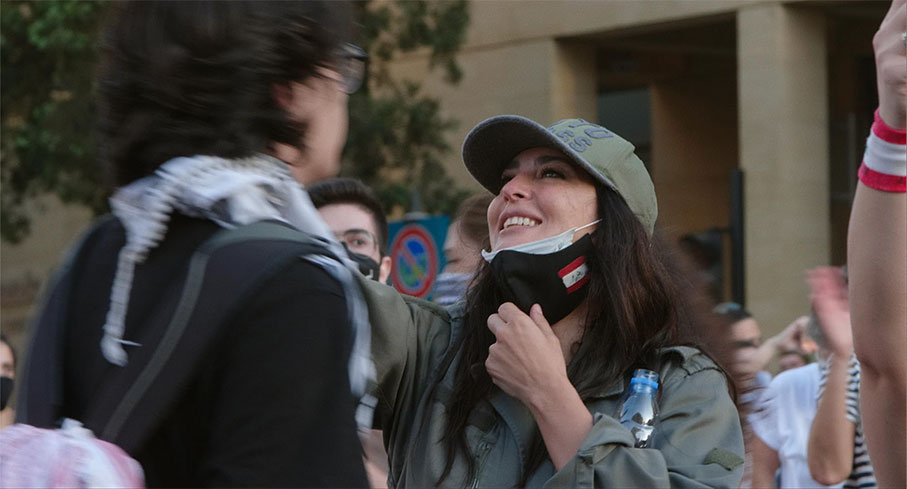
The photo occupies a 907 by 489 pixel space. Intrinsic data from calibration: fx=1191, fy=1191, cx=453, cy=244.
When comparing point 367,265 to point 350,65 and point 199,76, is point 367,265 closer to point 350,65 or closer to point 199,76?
point 350,65

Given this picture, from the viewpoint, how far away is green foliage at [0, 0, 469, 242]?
12023 millimetres

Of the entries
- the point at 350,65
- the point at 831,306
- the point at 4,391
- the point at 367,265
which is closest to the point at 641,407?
the point at 350,65

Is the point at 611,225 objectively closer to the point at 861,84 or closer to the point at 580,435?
the point at 580,435

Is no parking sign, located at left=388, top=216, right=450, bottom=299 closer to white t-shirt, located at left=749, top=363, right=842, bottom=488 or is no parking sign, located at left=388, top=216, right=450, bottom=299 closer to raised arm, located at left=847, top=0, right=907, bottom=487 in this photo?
white t-shirt, located at left=749, top=363, right=842, bottom=488

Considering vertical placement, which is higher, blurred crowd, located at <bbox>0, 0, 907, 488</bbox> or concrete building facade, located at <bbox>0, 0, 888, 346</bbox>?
blurred crowd, located at <bbox>0, 0, 907, 488</bbox>

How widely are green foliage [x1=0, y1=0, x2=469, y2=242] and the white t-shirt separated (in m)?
8.10

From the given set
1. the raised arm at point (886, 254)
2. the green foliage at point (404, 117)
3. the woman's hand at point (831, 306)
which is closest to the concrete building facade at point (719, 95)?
the green foliage at point (404, 117)

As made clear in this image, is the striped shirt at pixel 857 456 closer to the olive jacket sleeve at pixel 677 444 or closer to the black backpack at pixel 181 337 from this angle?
the olive jacket sleeve at pixel 677 444

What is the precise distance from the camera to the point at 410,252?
8656mm

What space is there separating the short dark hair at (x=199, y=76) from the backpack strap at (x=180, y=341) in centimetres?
18

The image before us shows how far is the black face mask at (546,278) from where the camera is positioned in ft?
8.70

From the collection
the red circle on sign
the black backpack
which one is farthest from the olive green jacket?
the red circle on sign

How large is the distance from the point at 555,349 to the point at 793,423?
123 inches

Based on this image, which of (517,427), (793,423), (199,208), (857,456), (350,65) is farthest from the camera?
(793,423)
